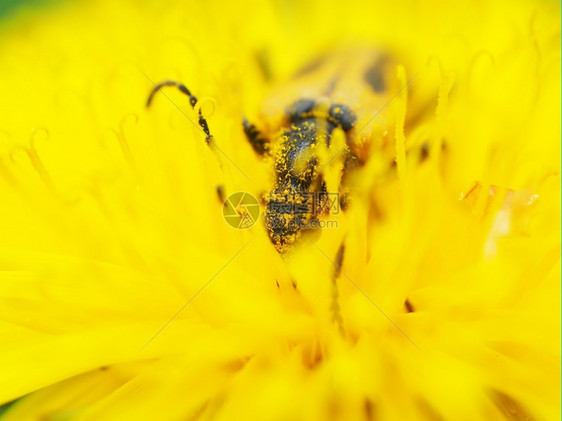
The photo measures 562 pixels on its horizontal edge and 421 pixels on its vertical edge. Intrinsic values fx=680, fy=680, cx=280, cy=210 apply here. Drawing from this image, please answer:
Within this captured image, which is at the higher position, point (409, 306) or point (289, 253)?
point (289, 253)

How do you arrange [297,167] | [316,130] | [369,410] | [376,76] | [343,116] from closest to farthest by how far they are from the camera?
[369,410]
[297,167]
[316,130]
[343,116]
[376,76]

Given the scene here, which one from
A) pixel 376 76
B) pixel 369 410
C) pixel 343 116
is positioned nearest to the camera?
pixel 369 410

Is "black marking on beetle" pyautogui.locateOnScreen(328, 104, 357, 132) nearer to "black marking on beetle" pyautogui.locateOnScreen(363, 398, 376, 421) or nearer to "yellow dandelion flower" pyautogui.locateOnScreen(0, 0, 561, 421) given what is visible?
"yellow dandelion flower" pyautogui.locateOnScreen(0, 0, 561, 421)

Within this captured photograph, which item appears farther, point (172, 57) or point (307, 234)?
point (172, 57)

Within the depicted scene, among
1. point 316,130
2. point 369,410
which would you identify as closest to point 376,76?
point 316,130

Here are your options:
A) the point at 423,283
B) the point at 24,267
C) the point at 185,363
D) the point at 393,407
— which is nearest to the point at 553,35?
the point at 423,283

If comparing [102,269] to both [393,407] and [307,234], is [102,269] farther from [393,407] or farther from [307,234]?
[393,407]

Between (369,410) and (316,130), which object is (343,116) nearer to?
(316,130)
